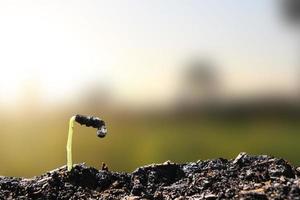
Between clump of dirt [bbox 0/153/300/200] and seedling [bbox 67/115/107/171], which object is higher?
seedling [bbox 67/115/107/171]

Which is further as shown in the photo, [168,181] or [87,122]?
[87,122]

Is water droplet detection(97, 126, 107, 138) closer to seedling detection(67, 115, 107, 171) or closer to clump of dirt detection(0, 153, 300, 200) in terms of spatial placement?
seedling detection(67, 115, 107, 171)

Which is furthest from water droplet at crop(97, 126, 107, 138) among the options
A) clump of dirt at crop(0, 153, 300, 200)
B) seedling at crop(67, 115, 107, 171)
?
clump of dirt at crop(0, 153, 300, 200)

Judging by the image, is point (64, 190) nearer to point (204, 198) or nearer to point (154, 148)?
point (204, 198)

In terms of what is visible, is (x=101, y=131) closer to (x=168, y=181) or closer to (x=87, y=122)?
(x=87, y=122)

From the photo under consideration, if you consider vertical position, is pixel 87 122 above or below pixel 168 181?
above

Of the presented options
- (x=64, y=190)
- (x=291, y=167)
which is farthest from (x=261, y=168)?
(x=64, y=190)

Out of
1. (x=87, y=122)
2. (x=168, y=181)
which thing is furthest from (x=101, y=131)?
(x=168, y=181)

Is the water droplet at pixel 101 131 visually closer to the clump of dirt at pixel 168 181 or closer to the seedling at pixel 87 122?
the seedling at pixel 87 122

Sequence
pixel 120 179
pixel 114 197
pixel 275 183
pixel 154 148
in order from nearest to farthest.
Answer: pixel 275 183 < pixel 114 197 < pixel 120 179 < pixel 154 148
